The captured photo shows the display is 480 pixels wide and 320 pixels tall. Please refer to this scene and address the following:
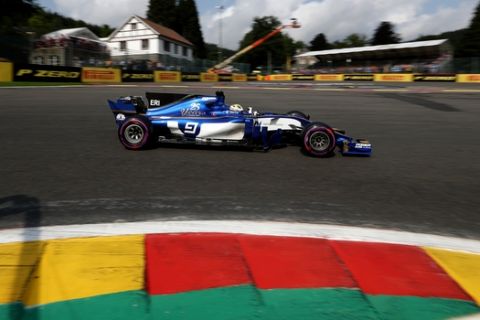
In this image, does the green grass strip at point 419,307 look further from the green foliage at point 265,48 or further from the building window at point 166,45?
the green foliage at point 265,48

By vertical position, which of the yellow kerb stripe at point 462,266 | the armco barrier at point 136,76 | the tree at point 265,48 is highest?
the tree at point 265,48

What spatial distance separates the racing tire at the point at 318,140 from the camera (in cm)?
677

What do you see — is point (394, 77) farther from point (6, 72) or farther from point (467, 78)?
point (6, 72)

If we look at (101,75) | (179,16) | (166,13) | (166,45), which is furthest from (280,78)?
(166,13)

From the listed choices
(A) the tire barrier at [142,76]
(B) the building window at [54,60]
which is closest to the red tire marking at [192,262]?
(A) the tire barrier at [142,76]

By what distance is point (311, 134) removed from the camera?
679 centimetres

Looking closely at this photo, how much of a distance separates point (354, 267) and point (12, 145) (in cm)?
631

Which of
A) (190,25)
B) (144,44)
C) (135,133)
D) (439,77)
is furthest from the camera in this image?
(190,25)

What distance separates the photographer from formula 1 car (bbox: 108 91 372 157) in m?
6.81

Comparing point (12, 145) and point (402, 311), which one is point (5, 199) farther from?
point (402, 311)

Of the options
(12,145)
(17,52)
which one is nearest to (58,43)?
(17,52)

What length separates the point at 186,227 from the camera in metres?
3.90

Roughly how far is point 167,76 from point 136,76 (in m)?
3.58

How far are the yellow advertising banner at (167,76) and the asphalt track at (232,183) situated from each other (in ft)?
84.2
